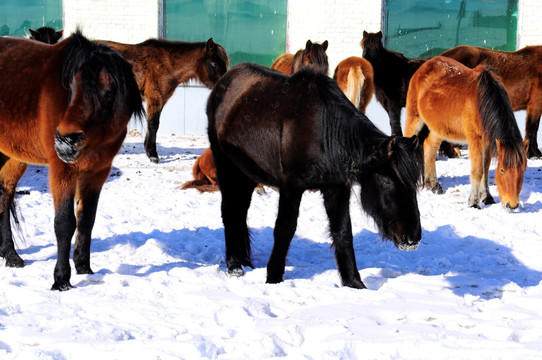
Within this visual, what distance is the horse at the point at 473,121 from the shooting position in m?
8.02

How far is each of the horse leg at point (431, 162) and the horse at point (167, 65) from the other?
15.0 feet

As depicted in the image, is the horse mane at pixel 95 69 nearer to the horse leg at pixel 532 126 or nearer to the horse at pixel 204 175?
the horse at pixel 204 175

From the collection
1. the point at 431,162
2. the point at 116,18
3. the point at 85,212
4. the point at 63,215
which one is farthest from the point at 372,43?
the point at 63,215

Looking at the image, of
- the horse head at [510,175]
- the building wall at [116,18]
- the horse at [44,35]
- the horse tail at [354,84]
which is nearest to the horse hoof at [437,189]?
the horse head at [510,175]

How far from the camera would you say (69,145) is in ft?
14.2

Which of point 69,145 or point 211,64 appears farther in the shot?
point 211,64

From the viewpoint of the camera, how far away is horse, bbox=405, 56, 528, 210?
8.02 m

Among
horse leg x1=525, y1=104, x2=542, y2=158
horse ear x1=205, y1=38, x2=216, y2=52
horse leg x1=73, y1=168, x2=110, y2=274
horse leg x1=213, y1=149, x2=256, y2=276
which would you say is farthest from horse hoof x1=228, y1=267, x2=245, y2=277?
horse leg x1=525, y1=104, x2=542, y2=158

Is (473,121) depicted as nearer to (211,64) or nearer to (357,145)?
(357,145)

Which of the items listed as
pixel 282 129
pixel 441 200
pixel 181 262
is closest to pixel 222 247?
pixel 181 262

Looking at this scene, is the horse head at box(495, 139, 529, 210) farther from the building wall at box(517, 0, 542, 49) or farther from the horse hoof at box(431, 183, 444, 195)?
the building wall at box(517, 0, 542, 49)

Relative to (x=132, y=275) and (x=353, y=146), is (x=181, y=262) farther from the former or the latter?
(x=353, y=146)

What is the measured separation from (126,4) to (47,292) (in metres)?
13.1

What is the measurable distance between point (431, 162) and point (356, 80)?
123 inches
